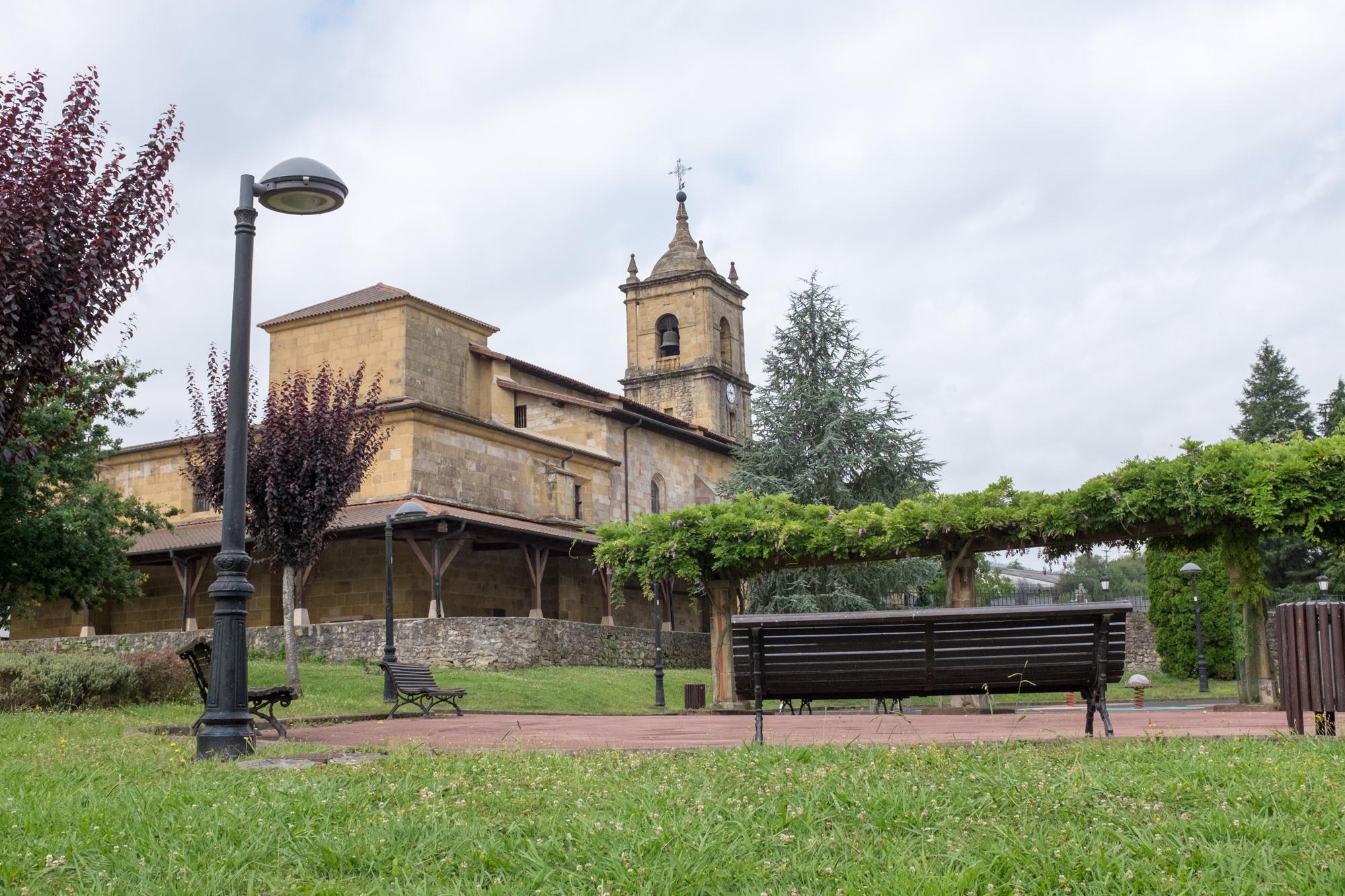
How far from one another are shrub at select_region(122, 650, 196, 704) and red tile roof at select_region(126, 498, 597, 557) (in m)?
10.4

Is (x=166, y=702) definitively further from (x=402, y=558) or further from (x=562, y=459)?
(x=562, y=459)

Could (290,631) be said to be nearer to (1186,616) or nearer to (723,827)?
(723,827)

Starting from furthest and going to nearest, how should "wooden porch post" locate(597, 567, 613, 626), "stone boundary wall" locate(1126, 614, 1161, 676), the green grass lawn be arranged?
"stone boundary wall" locate(1126, 614, 1161, 676)
"wooden porch post" locate(597, 567, 613, 626)
the green grass lawn

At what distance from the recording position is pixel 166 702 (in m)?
14.5

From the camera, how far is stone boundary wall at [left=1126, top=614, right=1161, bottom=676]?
33281mm

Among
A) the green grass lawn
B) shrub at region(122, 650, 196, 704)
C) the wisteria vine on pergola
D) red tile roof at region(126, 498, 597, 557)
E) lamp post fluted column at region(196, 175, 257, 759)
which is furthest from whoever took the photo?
red tile roof at region(126, 498, 597, 557)

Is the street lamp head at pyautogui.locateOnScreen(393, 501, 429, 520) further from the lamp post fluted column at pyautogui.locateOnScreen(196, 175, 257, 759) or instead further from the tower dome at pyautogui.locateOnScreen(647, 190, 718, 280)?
the tower dome at pyautogui.locateOnScreen(647, 190, 718, 280)

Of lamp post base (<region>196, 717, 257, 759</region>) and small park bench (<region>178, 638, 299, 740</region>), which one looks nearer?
lamp post base (<region>196, 717, 257, 759</region>)

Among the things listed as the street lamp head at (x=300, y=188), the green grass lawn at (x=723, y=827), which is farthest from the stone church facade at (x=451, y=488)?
the green grass lawn at (x=723, y=827)

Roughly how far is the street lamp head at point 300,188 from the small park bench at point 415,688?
7.81 m

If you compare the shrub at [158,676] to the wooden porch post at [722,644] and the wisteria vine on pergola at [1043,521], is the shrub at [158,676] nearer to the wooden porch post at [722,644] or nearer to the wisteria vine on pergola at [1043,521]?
the wisteria vine on pergola at [1043,521]

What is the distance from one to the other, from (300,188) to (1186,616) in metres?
26.5

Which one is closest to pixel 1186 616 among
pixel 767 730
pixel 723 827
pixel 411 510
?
pixel 411 510

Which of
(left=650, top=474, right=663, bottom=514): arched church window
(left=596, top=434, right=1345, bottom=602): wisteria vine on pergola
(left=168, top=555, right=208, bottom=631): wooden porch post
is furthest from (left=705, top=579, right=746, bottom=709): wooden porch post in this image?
(left=650, top=474, right=663, bottom=514): arched church window
